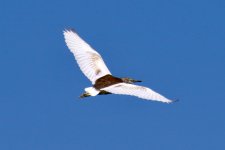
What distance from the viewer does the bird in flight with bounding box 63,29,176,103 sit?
28.7 m

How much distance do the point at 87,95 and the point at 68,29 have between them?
6346 millimetres

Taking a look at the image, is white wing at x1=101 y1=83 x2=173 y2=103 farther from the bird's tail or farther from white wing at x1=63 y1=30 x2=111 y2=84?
white wing at x1=63 y1=30 x2=111 y2=84

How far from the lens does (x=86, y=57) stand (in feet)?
114

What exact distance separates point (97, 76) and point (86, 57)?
80.0 inches

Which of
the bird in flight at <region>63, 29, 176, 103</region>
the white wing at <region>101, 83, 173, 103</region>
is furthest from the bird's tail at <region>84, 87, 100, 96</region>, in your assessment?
the white wing at <region>101, 83, 173, 103</region>

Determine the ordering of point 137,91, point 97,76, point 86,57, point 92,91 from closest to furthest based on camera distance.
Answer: point 137,91, point 92,91, point 97,76, point 86,57

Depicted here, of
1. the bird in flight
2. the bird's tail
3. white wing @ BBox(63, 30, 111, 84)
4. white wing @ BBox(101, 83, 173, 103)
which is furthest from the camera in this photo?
white wing @ BBox(63, 30, 111, 84)

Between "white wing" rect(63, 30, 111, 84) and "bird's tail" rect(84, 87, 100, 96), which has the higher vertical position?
"white wing" rect(63, 30, 111, 84)

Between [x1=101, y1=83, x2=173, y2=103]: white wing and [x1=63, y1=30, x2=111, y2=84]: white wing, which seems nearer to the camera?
[x1=101, y1=83, x2=173, y2=103]: white wing

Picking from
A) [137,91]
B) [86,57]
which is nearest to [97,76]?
[86,57]

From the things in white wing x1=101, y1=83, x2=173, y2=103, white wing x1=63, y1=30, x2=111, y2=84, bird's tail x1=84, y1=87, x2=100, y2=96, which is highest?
white wing x1=63, y1=30, x2=111, y2=84

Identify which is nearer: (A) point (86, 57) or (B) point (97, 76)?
(B) point (97, 76)

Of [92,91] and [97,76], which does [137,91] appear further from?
[97,76]

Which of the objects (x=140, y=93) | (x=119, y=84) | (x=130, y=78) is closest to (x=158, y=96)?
(x=140, y=93)
